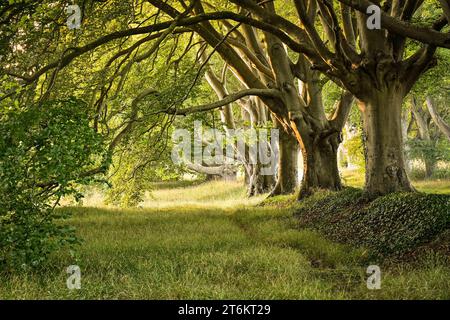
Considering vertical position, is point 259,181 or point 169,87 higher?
point 169,87

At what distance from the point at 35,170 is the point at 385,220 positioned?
6.51 m

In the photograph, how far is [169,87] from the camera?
440 inches

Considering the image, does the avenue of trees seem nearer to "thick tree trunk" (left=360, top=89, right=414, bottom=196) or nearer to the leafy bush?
"thick tree trunk" (left=360, top=89, right=414, bottom=196)

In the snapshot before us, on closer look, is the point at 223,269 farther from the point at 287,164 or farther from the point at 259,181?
the point at 259,181

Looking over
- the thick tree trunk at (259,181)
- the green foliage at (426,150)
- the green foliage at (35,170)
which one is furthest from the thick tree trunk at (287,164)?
the green foliage at (35,170)

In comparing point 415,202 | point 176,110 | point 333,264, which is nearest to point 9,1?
point 176,110

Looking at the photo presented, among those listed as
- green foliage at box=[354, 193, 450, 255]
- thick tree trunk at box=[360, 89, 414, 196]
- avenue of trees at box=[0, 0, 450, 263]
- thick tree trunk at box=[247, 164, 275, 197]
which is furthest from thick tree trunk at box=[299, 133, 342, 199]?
thick tree trunk at box=[247, 164, 275, 197]

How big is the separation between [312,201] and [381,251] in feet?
18.9

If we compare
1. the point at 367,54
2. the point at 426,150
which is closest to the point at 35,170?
the point at 367,54

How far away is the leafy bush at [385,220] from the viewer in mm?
7723

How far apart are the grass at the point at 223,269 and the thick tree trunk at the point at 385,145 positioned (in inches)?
95.7

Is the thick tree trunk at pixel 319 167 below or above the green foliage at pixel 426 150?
below

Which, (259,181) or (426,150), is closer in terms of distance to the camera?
(259,181)

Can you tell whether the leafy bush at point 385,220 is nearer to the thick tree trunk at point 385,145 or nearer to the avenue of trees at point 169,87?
the thick tree trunk at point 385,145
